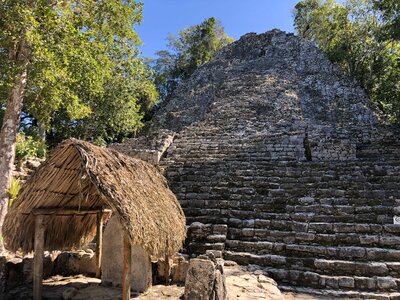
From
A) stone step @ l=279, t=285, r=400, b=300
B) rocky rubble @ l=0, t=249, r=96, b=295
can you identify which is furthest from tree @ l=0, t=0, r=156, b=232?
stone step @ l=279, t=285, r=400, b=300

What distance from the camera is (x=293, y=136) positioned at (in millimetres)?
9883

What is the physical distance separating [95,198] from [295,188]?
13.9 feet

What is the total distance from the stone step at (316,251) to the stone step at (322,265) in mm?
134

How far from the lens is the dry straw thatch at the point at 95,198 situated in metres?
3.73

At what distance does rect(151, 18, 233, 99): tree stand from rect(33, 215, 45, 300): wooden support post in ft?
76.8

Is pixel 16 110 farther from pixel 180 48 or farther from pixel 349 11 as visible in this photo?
pixel 180 48

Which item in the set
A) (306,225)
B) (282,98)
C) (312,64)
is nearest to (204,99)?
(282,98)

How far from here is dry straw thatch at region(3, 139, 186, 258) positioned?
12.2 feet

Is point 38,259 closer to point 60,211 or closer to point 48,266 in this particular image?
point 60,211

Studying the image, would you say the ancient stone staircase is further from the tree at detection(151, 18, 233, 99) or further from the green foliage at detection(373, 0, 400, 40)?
the tree at detection(151, 18, 233, 99)

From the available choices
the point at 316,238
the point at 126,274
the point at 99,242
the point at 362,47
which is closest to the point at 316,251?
the point at 316,238

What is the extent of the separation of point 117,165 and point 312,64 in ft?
57.6

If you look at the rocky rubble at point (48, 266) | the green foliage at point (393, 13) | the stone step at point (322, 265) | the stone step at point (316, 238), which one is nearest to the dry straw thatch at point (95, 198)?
the rocky rubble at point (48, 266)

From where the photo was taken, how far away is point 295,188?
7.32 meters
